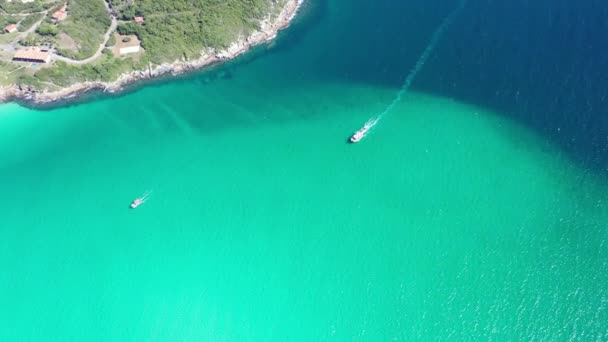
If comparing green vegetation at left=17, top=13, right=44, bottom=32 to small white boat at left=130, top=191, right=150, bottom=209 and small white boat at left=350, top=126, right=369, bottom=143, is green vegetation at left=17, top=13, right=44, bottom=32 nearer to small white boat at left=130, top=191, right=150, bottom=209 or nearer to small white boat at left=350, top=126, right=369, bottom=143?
small white boat at left=130, top=191, right=150, bottom=209

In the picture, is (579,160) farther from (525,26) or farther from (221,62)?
(221,62)

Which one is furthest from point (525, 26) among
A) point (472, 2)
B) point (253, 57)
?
point (253, 57)

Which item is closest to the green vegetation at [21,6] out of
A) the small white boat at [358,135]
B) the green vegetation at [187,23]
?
the green vegetation at [187,23]

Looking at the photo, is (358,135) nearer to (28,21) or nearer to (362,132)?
(362,132)

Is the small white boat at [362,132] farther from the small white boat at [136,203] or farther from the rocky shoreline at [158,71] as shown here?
the rocky shoreline at [158,71]

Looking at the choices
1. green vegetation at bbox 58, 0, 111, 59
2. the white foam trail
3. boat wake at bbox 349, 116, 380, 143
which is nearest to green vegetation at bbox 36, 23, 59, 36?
green vegetation at bbox 58, 0, 111, 59

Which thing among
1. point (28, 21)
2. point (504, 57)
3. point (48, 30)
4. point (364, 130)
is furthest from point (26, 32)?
point (504, 57)
